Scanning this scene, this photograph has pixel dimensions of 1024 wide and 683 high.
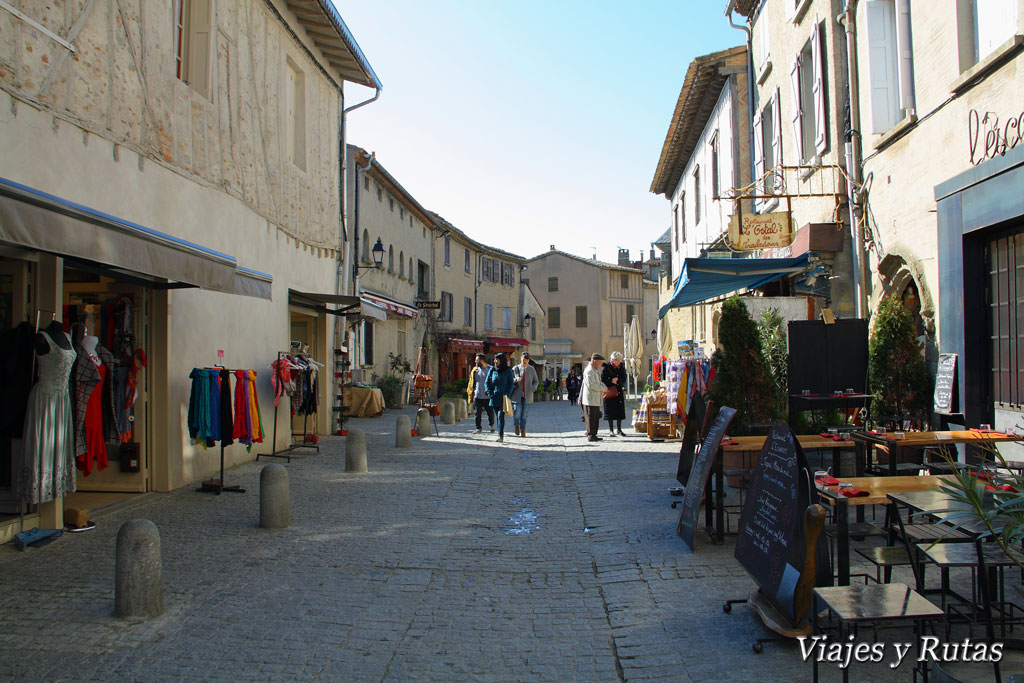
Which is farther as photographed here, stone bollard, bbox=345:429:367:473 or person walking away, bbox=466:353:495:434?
person walking away, bbox=466:353:495:434

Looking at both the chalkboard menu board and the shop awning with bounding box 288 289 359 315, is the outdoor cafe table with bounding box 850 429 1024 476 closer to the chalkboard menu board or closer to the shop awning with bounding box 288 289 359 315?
the chalkboard menu board

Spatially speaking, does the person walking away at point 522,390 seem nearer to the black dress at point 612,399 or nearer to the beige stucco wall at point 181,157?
the black dress at point 612,399

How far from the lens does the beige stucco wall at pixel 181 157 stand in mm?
6289

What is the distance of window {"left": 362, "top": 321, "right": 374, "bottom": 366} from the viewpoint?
22159mm

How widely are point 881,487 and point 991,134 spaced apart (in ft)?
14.2

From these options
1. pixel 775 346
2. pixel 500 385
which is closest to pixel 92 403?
pixel 775 346

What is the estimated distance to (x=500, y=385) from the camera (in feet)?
47.8

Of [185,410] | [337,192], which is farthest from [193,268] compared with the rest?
[337,192]

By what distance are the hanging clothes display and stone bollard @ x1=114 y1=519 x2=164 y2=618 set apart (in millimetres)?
2527

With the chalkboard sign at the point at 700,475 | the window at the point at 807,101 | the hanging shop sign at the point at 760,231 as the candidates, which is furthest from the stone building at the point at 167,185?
the window at the point at 807,101

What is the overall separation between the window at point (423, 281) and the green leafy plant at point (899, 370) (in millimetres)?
22849

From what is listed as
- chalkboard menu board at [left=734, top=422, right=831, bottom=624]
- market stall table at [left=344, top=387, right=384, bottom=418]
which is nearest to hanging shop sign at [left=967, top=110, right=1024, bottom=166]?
chalkboard menu board at [left=734, top=422, right=831, bottom=624]

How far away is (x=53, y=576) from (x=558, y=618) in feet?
11.8

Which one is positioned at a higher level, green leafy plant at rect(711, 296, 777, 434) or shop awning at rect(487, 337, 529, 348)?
shop awning at rect(487, 337, 529, 348)
